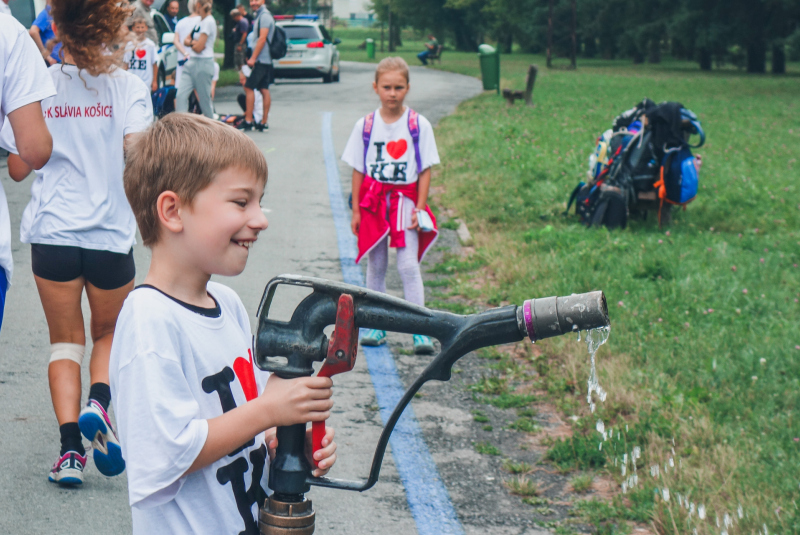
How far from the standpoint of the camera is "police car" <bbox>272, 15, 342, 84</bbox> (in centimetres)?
2553

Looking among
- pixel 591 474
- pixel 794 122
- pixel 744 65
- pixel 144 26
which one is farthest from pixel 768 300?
pixel 744 65

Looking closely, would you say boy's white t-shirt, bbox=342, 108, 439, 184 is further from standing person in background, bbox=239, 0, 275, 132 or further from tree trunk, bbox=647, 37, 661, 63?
tree trunk, bbox=647, 37, 661, 63

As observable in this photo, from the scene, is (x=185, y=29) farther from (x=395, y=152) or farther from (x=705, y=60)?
(x=705, y=60)

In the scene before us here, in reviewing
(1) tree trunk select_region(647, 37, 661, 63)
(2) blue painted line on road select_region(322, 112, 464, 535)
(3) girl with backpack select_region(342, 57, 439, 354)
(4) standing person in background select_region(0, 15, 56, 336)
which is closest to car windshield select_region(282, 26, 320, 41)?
(3) girl with backpack select_region(342, 57, 439, 354)

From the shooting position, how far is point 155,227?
72.7 inches

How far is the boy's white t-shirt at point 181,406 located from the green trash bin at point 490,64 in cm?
2268

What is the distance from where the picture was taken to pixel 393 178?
17.9ft

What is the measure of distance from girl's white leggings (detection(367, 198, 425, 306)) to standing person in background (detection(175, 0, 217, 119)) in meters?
7.59

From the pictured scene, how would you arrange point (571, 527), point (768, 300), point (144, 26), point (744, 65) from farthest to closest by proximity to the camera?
point (744, 65)
point (144, 26)
point (768, 300)
point (571, 527)

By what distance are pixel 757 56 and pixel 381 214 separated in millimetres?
42286

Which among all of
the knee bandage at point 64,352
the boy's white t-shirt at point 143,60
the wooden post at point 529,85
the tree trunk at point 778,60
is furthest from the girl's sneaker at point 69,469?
the tree trunk at point 778,60

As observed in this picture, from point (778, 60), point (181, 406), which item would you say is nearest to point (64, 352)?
point (181, 406)

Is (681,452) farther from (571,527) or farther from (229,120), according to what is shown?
(229,120)

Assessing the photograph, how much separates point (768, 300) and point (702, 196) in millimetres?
4380
